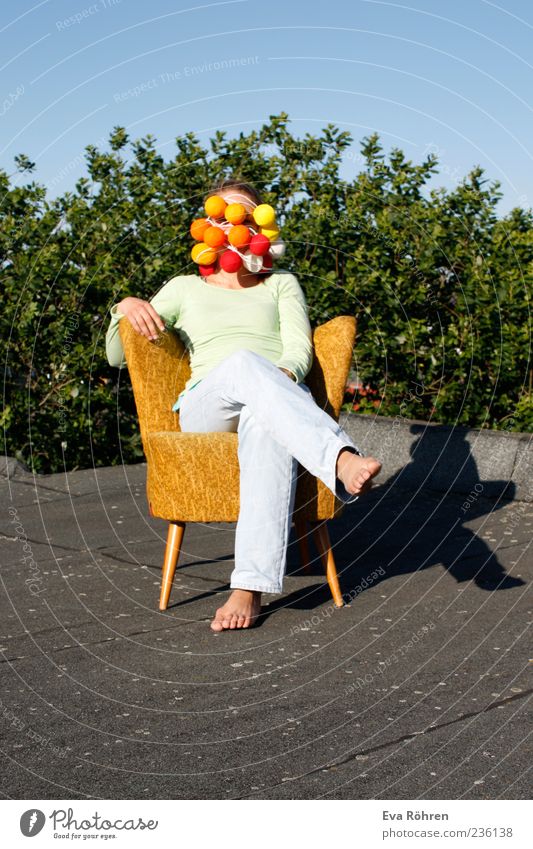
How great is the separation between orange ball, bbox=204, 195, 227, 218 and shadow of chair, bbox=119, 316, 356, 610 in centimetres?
54

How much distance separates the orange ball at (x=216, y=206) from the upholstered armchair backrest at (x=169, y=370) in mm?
465

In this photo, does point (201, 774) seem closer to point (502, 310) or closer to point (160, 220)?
point (502, 310)

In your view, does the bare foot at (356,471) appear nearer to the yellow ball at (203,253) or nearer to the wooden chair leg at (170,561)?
the wooden chair leg at (170,561)

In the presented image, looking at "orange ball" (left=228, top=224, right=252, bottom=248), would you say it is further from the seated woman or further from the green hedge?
the green hedge

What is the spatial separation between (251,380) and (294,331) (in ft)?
1.57

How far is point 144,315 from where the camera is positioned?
3.60 m

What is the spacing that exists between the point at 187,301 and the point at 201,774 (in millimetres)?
2091

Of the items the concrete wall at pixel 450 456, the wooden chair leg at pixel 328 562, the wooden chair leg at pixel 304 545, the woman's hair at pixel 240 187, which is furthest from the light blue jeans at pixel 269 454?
the concrete wall at pixel 450 456

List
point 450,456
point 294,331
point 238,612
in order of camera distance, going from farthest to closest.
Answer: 1. point 450,456
2. point 294,331
3. point 238,612

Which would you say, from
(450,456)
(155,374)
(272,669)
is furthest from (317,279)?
(272,669)

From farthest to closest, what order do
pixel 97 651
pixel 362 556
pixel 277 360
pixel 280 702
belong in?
pixel 362 556 < pixel 277 360 < pixel 97 651 < pixel 280 702

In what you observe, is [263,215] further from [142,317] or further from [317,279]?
[317,279]

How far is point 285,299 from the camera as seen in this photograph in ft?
13.0

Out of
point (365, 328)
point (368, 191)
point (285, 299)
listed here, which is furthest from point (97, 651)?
point (368, 191)
